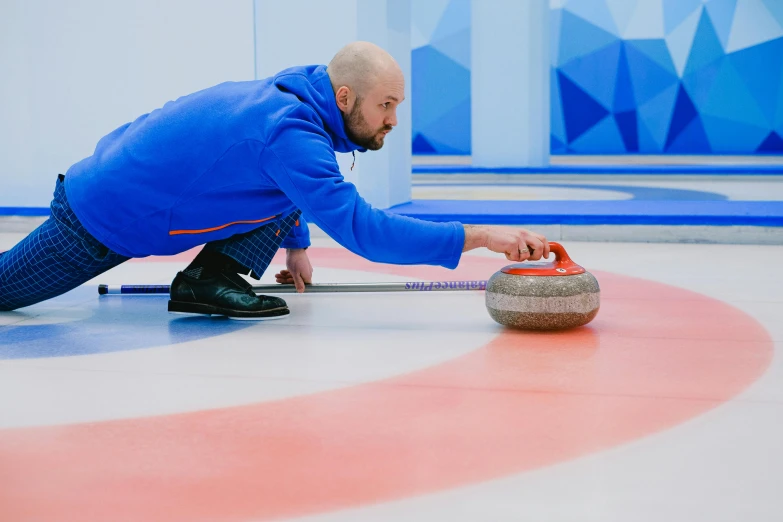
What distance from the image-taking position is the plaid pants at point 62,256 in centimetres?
259

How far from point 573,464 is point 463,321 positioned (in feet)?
3.81

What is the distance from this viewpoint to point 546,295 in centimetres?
235

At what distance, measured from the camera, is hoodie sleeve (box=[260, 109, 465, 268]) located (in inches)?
87.9

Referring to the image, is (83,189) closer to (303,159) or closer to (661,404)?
(303,159)

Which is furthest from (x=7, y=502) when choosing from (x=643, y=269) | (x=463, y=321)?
(x=643, y=269)

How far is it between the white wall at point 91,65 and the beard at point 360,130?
2.41 meters

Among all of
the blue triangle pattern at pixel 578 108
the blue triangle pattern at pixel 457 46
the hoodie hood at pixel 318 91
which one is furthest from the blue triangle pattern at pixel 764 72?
the hoodie hood at pixel 318 91

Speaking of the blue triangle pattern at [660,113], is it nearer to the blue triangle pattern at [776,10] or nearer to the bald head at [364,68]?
the blue triangle pattern at [776,10]

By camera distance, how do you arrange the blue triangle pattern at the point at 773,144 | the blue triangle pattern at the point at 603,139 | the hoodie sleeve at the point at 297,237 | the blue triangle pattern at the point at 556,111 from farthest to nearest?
the blue triangle pattern at the point at 556,111, the blue triangle pattern at the point at 603,139, the blue triangle pattern at the point at 773,144, the hoodie sleeve at the point at 297,237

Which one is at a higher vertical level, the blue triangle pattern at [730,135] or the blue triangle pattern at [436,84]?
the blue triangle pattern at [436,84]

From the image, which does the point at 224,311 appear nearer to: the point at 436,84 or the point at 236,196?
the point at 236,196

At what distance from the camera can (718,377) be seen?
6.56 feet

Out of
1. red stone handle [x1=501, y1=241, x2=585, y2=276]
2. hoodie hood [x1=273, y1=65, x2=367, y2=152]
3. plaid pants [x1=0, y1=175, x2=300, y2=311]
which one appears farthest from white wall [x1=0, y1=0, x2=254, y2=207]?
red stone handle [x1=501, y1=241, x2=585, y2=276]

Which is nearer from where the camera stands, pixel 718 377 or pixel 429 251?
pixel 718 377
